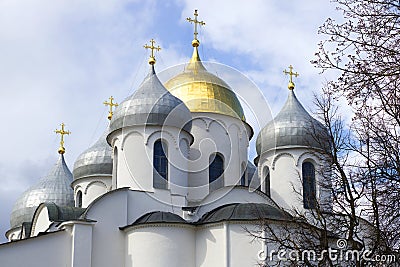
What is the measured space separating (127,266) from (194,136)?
576 cm

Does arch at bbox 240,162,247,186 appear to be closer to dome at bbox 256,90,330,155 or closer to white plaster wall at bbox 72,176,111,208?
dome at bbox 256,90,330,155

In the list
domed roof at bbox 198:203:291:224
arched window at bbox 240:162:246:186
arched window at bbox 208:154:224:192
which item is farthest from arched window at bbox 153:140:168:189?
arched window at bbox 240:162:246:186

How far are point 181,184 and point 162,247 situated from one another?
295 cm

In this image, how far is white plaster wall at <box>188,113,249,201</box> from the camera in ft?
73.4

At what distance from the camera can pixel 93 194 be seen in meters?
25.8

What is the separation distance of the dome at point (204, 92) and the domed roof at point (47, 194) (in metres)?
7.10

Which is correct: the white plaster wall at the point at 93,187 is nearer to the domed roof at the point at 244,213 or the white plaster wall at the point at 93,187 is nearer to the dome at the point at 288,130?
the dome at the point at 288,130

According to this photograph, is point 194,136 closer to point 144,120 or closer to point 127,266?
point 144,120

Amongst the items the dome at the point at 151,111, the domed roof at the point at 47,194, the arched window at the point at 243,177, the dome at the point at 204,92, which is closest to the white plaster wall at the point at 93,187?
the domed roof at the point at 47,194

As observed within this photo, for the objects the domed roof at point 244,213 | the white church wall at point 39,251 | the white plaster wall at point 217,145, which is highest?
the white plaster wall at point 217,145

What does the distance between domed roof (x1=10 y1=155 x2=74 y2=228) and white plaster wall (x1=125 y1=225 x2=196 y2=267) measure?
10028 millimetres

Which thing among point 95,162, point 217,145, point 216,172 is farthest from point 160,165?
point 95,162

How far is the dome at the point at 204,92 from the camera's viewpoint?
77.1ft

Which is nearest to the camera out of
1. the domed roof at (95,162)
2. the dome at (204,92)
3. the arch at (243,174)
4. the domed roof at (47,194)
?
the arch at (243,174)
